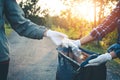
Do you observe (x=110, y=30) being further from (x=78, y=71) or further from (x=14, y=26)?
(x=14, y=26)

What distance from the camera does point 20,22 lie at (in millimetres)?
2568

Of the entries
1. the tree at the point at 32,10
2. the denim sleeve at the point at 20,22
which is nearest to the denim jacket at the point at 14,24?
the denim sleeve at the point at 20,22

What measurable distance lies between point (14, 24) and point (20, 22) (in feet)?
0.21

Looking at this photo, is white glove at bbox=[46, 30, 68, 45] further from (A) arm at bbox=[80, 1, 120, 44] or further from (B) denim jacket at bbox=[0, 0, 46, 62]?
(A) arm at bbox=[80, 1, 120, 44]

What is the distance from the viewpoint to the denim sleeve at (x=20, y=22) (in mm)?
2539

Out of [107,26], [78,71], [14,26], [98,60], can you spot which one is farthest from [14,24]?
[107,26]

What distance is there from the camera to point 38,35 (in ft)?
8.34

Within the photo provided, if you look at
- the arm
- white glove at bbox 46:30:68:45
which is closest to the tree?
the arm

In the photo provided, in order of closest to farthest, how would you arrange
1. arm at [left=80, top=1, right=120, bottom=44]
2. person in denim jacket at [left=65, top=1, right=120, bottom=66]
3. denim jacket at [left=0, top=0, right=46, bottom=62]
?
denim jacket at [left=0, top=0, right=46, bottom=62] < person in denim jacket at [left=65, top=1, right=120, bottom=66] < arm at [left=80, top=1, right=120, bottom=44]

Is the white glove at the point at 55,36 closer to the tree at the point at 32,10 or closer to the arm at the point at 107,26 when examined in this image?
the arm at the point at 107,26

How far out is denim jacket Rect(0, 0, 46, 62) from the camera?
8.19 ft

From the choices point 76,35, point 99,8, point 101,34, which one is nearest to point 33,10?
point 76,35

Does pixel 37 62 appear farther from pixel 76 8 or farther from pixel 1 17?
pixel 76 8

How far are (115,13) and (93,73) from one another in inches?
51.4
